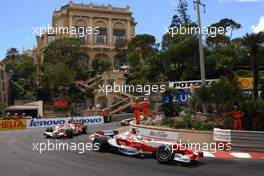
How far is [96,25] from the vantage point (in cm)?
10700

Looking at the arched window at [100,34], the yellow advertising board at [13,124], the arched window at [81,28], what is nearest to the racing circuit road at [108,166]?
the yellow advertising board at [13,124]

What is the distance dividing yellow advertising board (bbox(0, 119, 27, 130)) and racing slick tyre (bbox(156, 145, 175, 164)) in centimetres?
3141

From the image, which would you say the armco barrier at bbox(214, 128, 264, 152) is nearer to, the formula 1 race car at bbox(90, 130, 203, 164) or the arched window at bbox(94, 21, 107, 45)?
the formula 1 race car at bbox(90, 130, 203, 164)

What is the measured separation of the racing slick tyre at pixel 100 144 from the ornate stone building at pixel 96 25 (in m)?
81.3

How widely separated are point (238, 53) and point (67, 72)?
31.7 meters

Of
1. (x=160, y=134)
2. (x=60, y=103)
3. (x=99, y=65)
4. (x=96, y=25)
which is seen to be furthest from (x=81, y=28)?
(x=160, y=134)

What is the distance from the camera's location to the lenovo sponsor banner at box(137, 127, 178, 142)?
21.0m

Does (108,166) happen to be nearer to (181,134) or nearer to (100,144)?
(100,144)

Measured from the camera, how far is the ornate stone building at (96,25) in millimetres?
103750

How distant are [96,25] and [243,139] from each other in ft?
300

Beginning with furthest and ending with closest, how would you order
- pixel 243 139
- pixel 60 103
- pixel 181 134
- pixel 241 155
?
pixel 60 103
pixel 181 134
pixel 243 139
pixel 241 155

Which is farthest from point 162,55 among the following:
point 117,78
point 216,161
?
point 216,161

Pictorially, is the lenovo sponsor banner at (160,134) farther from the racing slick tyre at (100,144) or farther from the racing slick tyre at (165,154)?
the racing slick tyre at (165,154)

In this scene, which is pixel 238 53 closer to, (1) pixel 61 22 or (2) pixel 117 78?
(2) pixel 117 78
